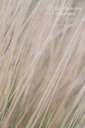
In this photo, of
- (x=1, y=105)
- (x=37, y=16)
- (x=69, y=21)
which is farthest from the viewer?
(x=69, y=21)

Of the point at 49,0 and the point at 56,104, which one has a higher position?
the point at 49,0

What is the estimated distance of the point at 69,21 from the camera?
1121 mm

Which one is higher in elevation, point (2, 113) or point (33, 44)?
point (33, 44)

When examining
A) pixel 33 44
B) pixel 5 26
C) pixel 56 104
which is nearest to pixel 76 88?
pixel 56 104

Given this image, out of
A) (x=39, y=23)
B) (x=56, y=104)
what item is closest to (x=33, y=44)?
(x=39, y=23)

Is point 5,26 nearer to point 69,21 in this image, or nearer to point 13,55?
point 13,55

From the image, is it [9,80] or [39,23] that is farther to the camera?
[39,23]

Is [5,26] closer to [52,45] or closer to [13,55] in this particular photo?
[13,55]

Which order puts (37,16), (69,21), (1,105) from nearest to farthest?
(1,105)
(37,16)
(69,21)

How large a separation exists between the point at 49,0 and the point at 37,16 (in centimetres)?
7

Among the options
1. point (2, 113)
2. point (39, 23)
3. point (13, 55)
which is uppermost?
point (39, 23)

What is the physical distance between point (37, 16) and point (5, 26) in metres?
0.13

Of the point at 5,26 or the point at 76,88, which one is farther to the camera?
the point at 76,88

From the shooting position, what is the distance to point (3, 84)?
899mm
